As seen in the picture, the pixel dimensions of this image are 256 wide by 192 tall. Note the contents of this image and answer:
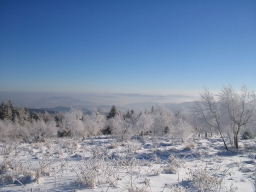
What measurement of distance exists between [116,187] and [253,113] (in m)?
19.1

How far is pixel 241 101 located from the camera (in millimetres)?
18344

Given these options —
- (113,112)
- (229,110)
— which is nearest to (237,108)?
(229,110)

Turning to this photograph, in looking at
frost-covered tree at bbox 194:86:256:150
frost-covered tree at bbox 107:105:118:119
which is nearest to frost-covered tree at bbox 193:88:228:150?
frost-covered tree at bbox 194:86:256:150

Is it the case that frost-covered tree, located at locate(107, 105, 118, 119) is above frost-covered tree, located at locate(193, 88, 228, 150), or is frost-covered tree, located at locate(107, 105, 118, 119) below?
below

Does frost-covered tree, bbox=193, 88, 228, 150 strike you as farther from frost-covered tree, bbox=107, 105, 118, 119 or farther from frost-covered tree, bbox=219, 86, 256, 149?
frost-covered tree, bbox=107, 105, 118, 119

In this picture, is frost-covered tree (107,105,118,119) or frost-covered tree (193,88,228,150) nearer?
frost-covered tree (193,88,228,150)

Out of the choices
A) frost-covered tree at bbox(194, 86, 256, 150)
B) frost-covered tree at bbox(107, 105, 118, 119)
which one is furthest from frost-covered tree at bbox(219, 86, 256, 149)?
frost-covered tree at bbox(107, 105, 118, 119)

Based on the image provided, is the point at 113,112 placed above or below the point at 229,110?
below

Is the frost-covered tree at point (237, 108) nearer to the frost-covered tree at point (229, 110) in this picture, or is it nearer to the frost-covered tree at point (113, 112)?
the frost-covered tree at point (229, 110)

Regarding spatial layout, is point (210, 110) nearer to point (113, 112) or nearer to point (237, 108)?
point (237, 108)

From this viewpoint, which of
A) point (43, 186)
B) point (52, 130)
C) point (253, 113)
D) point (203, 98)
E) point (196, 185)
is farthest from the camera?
point (52, 130)

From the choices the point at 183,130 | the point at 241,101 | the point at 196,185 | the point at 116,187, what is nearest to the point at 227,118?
the point at 241,101

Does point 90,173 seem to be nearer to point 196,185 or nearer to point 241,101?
point 196,185

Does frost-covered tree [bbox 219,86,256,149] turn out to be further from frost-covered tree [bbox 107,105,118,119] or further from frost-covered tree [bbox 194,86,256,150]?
frost-covered tree [bbox 107,105,118,119]
